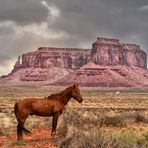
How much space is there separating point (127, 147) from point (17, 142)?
429cm

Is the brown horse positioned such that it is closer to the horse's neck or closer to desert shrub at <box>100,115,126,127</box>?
the horse's neck

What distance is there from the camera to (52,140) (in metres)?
15.1

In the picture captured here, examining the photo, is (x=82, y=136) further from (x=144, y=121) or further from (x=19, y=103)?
(x=144, y=121)

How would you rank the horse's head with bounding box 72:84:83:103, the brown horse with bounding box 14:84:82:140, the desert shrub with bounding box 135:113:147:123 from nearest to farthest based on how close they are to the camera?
1. the brown horse with bounding box 14:84:82:140
2. the horse's head with bounding box 72:84:83:103
3. the desert shrub with bounding box 135:113:147:123

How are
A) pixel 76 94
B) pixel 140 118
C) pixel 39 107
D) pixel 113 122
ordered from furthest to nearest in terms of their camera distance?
pixel 140 118 → pixel 113 122 → pixel 76 94 → pixel 39 107

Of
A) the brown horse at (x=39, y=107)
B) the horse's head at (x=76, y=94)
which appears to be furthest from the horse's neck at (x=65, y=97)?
the horse's head at (x=76, y=94)

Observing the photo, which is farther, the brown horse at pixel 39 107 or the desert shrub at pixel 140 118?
the desert shrub at pixel 140 118

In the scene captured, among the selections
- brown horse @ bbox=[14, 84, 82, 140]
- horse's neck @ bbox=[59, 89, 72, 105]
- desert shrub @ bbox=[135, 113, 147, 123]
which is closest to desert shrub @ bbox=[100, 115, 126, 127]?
desert shrub @ bbox=[135, 113, 147, 123]

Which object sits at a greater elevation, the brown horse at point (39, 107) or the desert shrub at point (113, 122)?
the brown horse at point (39, 107)

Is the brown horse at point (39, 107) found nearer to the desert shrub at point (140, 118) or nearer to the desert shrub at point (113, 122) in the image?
the desert shrub at point (113, 122)

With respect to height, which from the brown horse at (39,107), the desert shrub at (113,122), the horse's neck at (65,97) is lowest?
the desert shrub at (113,122)

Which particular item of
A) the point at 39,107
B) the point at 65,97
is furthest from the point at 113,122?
the point at 39,107

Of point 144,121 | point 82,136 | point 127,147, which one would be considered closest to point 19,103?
point 82,136

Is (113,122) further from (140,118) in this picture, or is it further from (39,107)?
(39,107)
